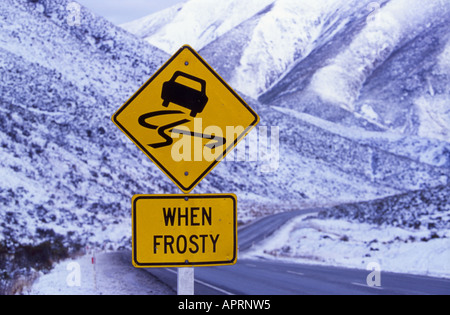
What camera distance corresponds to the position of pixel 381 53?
13725 centimetres

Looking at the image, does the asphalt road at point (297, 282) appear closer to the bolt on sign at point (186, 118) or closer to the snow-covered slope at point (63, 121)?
the bolt on sign at point (186, 118)

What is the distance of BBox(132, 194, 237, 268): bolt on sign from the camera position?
401 cm

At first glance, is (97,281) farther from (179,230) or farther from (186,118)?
(186,118)

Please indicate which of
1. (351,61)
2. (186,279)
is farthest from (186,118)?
(351,61)

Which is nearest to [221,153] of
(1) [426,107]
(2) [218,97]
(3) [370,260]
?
(2) [218,97]

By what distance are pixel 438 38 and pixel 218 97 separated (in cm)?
13121

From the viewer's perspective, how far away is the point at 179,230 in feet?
13.2

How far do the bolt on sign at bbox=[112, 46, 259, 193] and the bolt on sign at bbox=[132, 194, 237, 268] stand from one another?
161 millimetres

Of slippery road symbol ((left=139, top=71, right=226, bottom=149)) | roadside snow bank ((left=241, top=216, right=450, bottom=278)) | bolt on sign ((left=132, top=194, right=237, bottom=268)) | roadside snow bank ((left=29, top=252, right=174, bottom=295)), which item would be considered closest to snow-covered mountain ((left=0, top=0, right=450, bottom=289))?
roadside snow bank ((left=29, top=252, right=174, bottom=295))

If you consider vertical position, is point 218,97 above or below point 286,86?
below

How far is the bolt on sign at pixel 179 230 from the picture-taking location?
4.01m

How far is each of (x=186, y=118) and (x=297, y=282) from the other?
35.9 ft

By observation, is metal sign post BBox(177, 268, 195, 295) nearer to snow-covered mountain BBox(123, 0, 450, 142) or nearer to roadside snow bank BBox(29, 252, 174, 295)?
roadside snow bank BBox(29, 252, 174, 295)
